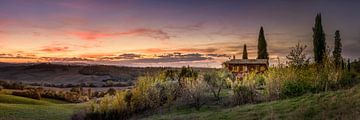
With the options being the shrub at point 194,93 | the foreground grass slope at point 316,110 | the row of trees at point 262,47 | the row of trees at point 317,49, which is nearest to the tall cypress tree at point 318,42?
the row of trees at point 317,49

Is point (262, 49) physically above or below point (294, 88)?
above

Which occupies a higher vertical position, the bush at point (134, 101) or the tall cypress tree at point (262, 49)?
the tall cypress tree at point (262, 49)

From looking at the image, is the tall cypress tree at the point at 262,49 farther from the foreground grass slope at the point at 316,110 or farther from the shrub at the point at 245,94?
the foreground grass slope at the point at 316,110

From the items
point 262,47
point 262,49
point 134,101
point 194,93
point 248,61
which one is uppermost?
point 262,47

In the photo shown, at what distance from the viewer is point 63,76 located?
150125 millimetres

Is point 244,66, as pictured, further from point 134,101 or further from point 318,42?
point 134,101

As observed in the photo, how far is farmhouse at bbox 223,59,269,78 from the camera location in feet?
237

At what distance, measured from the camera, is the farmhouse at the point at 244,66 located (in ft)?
237

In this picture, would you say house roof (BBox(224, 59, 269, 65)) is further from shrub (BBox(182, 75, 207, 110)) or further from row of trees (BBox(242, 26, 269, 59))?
shrub (BBox(182, 75, 207, 110))

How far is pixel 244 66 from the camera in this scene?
74.9m

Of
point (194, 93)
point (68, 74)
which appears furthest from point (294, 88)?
point (68, 74)

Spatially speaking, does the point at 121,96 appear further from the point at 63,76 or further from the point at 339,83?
the point at 63,76

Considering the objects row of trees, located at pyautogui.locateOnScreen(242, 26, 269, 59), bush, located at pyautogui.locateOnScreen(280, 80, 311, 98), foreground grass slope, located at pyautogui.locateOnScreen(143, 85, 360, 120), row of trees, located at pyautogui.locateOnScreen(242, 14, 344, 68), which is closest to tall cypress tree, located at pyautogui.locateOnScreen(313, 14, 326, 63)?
row of trees, located at pyautogui.locateOnScreen(242, 14, 344, 68)

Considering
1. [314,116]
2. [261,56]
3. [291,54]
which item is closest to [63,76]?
[261,56]
